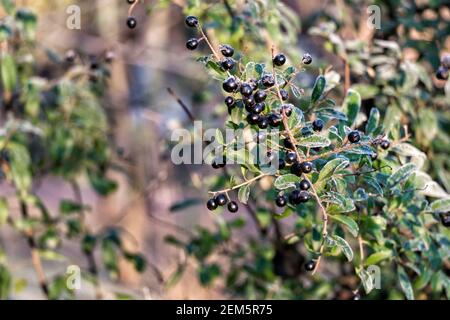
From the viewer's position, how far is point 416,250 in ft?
5.70

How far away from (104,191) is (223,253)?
54cm

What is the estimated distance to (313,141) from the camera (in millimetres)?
1395

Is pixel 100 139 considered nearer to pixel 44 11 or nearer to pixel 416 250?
pixel 416 250

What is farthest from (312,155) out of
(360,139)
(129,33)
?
(129,33)

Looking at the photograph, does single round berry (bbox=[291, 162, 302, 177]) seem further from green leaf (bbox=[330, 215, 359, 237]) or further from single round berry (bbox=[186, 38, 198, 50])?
single round berry (bbox=[186, 38, 198, 50])

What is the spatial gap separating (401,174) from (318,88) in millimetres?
275

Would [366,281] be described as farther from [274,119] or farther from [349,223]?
[274,119]

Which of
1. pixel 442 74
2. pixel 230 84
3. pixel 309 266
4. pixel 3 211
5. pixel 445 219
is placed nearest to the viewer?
pixel 230 84

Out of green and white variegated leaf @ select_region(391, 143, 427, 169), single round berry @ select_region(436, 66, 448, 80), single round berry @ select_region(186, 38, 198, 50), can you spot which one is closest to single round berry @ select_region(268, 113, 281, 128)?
single round berry @ select_region(186, 38, 198, 50)

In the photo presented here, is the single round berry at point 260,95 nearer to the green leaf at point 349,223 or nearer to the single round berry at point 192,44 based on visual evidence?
the single round berry at point 192,44

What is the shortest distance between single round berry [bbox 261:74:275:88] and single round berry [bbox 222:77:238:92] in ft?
0.18

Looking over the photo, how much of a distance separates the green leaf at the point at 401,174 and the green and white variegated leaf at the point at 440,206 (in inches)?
5.2

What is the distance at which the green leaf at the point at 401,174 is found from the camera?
1.59 meters

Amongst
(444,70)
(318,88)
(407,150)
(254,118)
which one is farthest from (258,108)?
(444,70)
